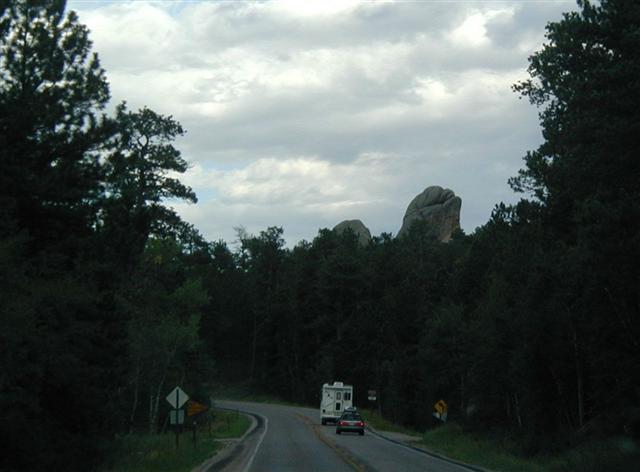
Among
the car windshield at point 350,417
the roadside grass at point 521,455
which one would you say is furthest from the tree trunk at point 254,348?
the roadside grass at point 521,455

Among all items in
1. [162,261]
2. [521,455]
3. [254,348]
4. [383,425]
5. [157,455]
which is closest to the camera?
[157,455]

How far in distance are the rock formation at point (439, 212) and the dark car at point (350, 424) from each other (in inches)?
3150

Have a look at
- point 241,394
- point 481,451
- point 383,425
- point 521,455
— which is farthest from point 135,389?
point 241,394

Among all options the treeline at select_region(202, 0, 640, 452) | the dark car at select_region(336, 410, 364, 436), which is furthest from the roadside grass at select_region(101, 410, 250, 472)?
the dark car at select_region(336, 410, 364, 436)

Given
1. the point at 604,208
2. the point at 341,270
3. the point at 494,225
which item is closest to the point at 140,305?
the point at 494,225

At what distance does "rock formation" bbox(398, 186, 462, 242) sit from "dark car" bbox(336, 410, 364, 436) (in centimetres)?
8002

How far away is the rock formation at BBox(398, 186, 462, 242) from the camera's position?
140 metres

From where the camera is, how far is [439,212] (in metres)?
142

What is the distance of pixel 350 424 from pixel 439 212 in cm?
8687

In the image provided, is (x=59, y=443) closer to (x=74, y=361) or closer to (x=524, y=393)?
(x=74, y=361)

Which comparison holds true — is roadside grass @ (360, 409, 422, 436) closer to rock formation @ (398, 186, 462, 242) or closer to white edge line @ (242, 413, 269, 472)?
white edge line @ (242, 413, 269, 472)

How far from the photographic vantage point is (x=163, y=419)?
62344 millimetres

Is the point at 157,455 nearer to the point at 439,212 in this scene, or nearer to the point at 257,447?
the point at 257,447

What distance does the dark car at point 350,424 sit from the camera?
189 feet
